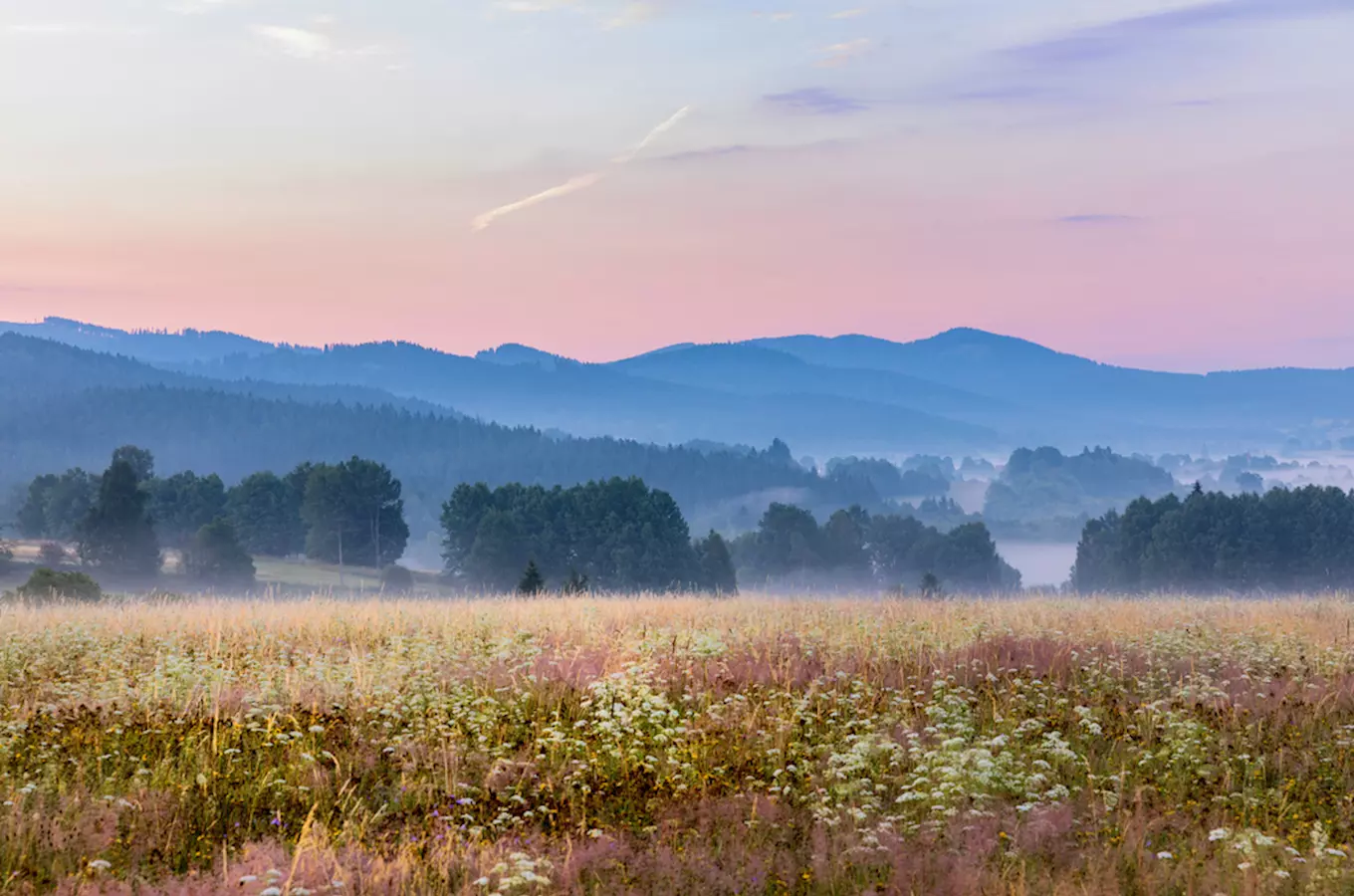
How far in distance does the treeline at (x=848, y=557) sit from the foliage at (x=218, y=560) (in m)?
82.2

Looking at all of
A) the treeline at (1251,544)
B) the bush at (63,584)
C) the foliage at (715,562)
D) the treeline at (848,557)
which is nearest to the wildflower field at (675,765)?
the bush at (63,584)

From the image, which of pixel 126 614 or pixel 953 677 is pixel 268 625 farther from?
pixel 953 677

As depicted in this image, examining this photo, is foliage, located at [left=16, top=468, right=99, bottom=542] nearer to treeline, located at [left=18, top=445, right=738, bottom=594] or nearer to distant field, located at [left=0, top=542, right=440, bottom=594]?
treeline, located at [left=18, top=445, right=738, bottom=594]

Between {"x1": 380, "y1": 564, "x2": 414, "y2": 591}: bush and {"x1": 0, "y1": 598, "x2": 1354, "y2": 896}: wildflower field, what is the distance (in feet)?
355

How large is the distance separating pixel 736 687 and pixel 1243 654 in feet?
26.9

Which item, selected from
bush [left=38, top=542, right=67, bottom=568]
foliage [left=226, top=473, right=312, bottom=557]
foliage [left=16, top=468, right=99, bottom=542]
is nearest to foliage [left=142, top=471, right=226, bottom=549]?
foliage [left=226, top=473, right=312, bottom=557]

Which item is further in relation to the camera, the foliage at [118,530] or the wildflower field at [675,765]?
the foliage at [118,530]

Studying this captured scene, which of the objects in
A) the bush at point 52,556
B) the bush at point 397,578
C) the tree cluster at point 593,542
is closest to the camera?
the bush at point 52,556

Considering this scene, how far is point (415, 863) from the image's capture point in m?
8.04

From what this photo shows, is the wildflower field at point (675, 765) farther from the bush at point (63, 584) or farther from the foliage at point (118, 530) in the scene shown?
the foliage at point (118, 530)

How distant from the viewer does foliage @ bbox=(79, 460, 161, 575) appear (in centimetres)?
10800

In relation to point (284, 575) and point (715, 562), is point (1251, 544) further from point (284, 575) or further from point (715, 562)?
point (284, 575)

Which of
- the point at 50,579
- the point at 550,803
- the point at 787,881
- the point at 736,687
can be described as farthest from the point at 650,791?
the point at 50,579

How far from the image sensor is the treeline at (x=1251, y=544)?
12606 cm
